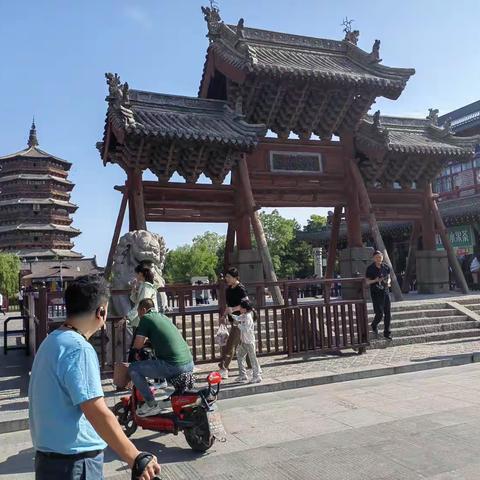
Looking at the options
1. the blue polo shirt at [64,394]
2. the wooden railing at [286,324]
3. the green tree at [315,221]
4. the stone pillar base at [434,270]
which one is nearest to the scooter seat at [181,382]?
the wooden railing at [286,324]

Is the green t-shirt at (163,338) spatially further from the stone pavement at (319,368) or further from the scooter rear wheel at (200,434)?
the stone pavement at (319,368)

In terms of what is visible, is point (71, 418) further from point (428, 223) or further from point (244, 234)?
point (428, 223)

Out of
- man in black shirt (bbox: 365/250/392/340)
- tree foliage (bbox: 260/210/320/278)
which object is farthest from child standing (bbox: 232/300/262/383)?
tree foliage (bbox: 260/210/320/278)

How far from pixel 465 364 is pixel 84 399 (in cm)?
775

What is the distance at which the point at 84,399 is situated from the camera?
1.88 m

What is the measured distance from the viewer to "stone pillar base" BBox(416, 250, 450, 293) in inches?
604

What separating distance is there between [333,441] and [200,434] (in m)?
1.20

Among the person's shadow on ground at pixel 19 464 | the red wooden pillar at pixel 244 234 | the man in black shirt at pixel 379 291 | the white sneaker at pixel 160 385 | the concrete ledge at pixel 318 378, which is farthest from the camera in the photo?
the red wooden pillar at pixel 244 234

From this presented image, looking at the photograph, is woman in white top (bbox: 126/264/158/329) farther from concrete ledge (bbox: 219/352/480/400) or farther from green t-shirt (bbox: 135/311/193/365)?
concrete ledge (bbox: 219/352/480/400)

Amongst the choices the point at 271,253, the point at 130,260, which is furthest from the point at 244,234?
the point at 271,253

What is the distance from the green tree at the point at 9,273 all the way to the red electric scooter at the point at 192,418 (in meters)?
35.8

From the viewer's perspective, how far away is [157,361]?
A: 15.7ft

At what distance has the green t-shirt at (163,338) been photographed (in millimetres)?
4770

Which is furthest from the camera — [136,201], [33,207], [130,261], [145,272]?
[33,207]
